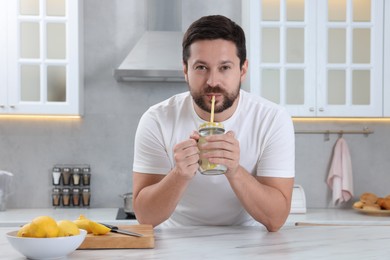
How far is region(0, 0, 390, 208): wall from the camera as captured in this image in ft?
12.4

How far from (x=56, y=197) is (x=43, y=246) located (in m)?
2.44

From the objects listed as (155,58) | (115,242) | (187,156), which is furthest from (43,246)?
(155,58)

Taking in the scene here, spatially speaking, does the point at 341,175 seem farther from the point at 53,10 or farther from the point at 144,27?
the point at 53,10

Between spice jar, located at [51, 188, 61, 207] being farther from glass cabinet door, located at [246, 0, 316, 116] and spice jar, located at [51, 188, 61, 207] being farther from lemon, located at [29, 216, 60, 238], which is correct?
lemon, located at [29, 216, 60, 238]

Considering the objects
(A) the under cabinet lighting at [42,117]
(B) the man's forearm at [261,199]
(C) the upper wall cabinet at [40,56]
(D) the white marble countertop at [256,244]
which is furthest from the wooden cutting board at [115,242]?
(A) the under cabinet lighting at [42,117]

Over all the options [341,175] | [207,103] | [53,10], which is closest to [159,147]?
[207,103]

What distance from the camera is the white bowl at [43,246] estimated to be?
52.4 inches

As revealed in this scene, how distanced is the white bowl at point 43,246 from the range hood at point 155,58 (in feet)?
6.84

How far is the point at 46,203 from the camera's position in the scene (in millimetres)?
3791

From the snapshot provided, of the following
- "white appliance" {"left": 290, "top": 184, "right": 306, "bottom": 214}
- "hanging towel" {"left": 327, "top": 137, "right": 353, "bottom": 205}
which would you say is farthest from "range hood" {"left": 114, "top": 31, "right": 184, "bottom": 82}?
"hanging towel" {"left": 327, "top": 137, "right": 353, "bottom": 205}

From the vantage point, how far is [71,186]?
147 inches

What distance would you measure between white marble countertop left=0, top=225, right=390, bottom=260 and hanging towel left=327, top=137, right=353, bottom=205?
1.94m

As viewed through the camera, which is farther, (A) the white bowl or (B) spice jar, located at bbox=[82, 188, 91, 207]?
(B) spice jar, located at bbox=[82, 188, 91, 207]

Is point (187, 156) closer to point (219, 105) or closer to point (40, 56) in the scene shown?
point (219, 105)
